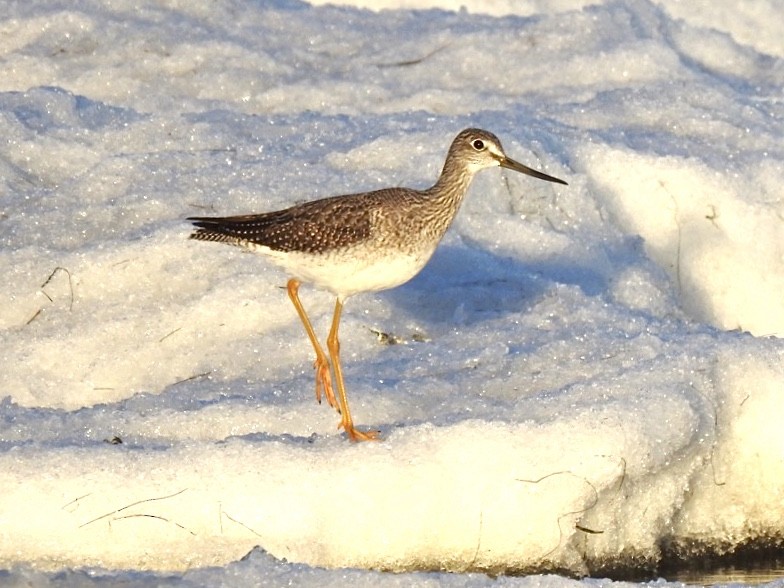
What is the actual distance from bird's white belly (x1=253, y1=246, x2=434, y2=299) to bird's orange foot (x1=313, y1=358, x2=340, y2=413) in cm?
44

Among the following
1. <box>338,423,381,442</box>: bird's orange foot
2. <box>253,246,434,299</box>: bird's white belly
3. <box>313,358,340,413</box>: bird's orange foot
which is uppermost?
<box>253,246,434,299</box>: bird's white belly

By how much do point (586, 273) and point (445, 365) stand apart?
1.59 m

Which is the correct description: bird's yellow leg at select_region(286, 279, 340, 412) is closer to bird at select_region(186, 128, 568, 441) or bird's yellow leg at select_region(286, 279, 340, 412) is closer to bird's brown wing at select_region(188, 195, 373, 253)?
bird at select_region(186, 128, 568, 441)

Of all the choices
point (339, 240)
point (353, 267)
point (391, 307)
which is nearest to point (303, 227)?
point (339, 240)

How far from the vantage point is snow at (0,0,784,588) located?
646cm

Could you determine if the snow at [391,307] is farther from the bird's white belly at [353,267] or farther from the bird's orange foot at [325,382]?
the bird's white belly at [353,267]

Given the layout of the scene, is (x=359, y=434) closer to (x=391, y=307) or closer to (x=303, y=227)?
(x=303, y=227)

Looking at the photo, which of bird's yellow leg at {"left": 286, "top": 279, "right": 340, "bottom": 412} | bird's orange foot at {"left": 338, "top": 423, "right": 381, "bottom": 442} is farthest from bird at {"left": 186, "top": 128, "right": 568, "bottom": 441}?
bird's orange foot at {"left": 338, "top": 423, "right": 381, "bottom": 442}

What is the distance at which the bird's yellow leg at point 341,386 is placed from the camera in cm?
686

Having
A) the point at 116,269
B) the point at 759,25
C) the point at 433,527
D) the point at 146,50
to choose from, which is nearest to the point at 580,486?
the point at 433,527

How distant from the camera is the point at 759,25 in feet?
43.7

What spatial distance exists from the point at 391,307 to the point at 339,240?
1208mm

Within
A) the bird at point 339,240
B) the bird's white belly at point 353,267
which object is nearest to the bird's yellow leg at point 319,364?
the bird at point 339,240

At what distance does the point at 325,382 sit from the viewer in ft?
24.3
